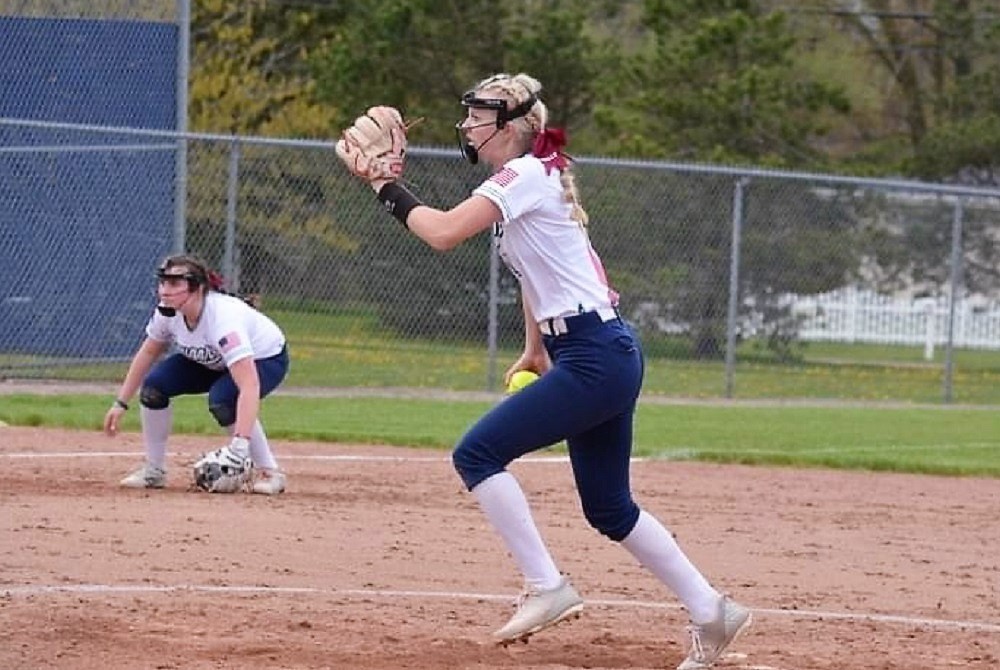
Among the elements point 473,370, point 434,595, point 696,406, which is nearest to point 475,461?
point 434,595

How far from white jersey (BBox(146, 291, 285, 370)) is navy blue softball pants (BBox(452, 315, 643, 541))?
14.3ft

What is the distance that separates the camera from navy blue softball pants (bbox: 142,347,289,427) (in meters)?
11.5

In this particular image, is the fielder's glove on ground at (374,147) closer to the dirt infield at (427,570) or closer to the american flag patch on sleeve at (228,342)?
the dirt infield at (427,570)

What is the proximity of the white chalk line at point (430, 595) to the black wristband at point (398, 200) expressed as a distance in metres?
2.13

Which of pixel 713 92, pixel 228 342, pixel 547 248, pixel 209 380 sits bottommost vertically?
pixel 209 380

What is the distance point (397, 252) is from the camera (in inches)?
822

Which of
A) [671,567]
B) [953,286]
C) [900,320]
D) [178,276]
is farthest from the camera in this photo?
[900,320]

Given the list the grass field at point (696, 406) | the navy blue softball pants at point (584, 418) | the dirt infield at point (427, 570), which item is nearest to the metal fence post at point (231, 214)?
the grass field at point (696, 406)

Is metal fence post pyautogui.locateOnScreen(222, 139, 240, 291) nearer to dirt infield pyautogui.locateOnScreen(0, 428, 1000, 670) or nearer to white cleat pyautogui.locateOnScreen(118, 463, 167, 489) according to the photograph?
dirt infield pyautogui.locateOnScreen(0, 428, 1000, 670)

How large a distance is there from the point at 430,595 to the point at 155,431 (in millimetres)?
3555

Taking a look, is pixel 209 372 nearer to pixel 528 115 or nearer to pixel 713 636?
pixel 528 115

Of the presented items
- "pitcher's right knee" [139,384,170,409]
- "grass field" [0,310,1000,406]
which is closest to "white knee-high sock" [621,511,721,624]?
"pitcher's right knee" [139,384,170,409]

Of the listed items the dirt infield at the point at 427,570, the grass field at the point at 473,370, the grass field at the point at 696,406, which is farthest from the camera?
the grass field at the point at 473,370

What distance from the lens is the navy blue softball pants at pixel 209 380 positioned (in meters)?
11.5
